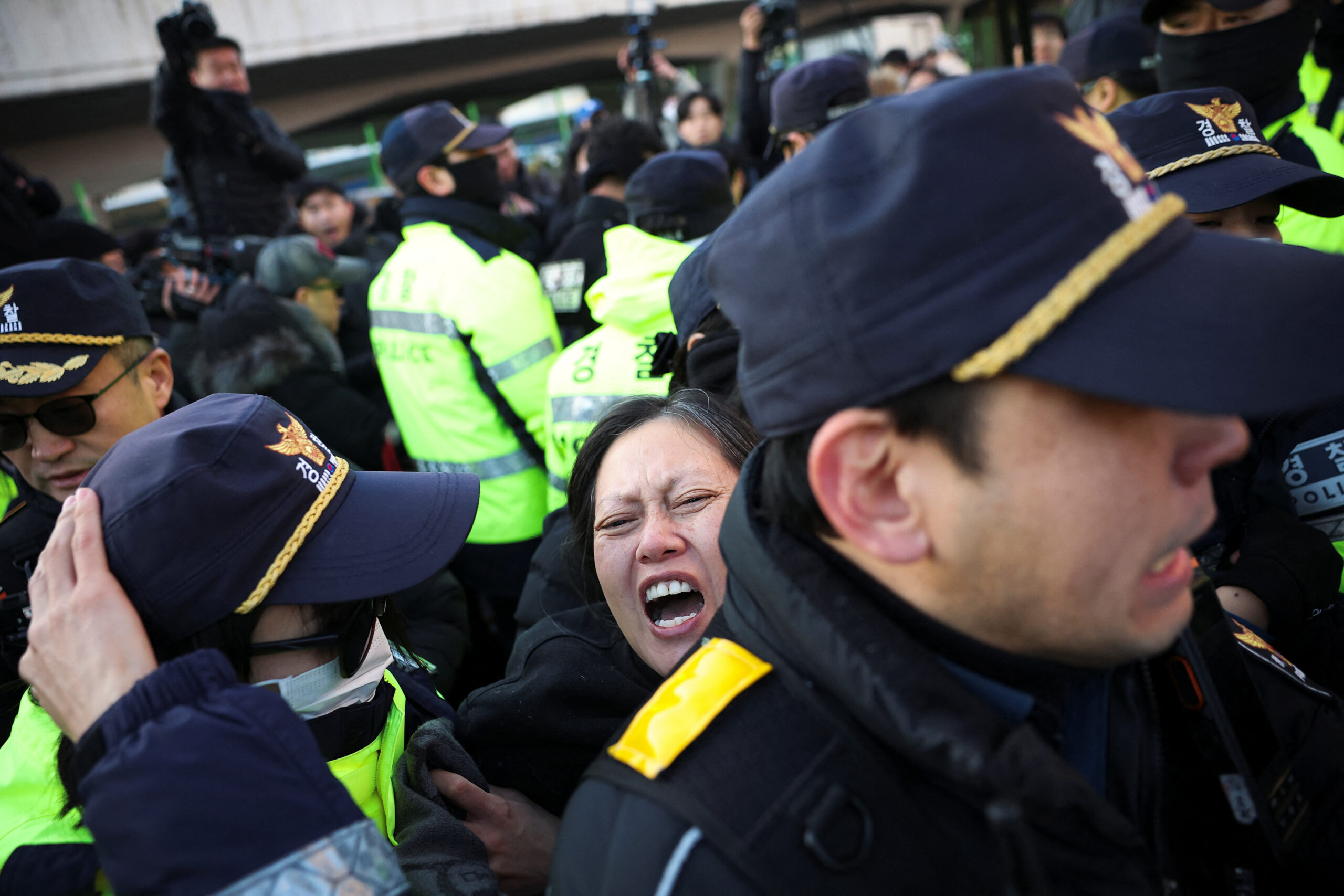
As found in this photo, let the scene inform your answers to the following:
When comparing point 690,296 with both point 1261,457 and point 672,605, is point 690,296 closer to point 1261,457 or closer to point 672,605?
point 672,605

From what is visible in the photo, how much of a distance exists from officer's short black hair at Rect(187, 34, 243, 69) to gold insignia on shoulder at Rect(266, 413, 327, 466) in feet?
14.8

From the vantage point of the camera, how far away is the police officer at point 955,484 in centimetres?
89

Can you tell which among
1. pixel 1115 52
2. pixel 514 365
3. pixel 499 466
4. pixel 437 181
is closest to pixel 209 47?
pixel 437 181

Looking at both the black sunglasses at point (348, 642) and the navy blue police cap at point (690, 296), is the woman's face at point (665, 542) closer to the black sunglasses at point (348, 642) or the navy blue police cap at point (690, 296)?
the navy blue police cap at point (690, 296)

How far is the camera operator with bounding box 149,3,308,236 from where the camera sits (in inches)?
202

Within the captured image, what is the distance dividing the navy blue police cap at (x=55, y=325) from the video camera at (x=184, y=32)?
10.6ft

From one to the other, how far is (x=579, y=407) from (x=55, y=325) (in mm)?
1466

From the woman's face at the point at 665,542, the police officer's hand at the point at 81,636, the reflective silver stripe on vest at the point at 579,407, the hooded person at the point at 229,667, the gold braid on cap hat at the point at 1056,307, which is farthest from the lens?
the reflective silver stripe on vest at the point at 579,407

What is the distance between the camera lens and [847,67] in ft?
15.5

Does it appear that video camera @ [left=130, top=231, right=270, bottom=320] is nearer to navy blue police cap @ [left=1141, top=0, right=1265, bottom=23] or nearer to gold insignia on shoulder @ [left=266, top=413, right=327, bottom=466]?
gold insignia on shoulder @ [left=266, top=413, right=327, bottom=466]

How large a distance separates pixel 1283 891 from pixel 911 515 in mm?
765

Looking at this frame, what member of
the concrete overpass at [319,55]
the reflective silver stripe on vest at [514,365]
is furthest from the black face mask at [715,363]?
the concrete overpass at [319,55]

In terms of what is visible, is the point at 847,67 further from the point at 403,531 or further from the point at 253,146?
the point at 403,531

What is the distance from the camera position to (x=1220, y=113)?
7.52ft
